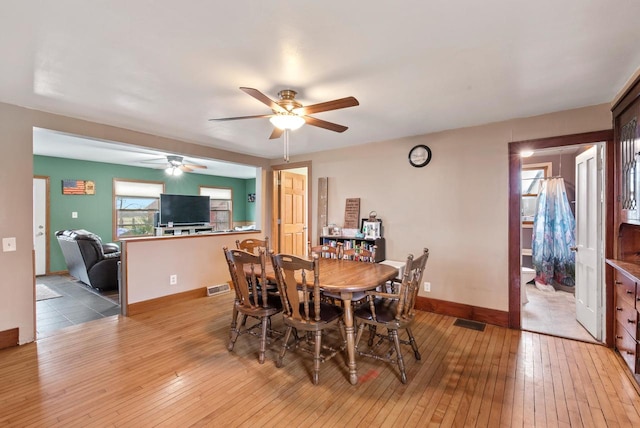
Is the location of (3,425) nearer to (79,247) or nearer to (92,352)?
(92,352)

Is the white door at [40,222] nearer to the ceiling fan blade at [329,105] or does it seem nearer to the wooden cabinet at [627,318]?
the ceiling fan blade at [329,105]

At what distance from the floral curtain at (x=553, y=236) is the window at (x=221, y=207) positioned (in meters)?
7.75

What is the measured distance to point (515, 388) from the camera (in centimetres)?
217

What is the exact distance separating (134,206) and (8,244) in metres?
4.52

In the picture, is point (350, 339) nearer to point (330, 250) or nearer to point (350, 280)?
point (350, 280)

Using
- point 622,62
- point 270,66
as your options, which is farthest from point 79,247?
point 622,62

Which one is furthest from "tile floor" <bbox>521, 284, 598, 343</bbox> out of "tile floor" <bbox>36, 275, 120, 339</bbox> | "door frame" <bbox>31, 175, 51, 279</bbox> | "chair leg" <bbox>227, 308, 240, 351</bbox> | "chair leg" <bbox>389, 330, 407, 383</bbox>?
"door frame" <bbox>31, 175, 51, 279</bbox>

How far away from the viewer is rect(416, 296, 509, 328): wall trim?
3.36 m

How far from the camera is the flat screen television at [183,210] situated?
6.19 metres

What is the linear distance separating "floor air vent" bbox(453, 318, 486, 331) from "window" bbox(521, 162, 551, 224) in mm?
2989

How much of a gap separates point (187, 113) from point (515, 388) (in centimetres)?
381

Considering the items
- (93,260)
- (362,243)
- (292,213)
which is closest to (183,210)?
(93,260)

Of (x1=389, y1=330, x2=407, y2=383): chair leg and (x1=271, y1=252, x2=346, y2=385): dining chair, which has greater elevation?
(x1=271, y1=252, x2=346, y2=385): dining chair

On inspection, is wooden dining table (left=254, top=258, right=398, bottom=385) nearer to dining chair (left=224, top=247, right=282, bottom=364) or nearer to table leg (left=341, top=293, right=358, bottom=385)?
table leg (left=341, top=293, right=358, bottom=385)
